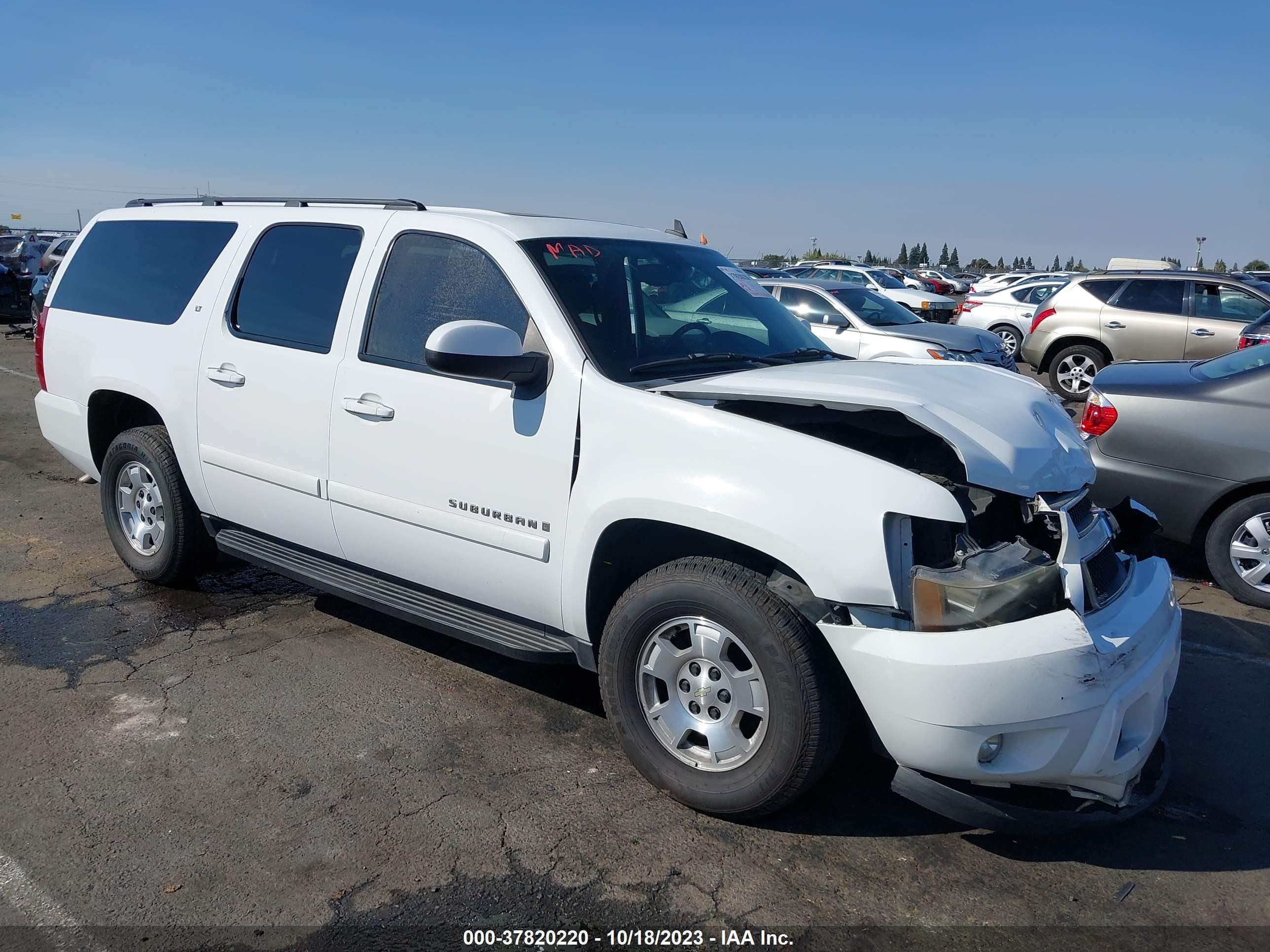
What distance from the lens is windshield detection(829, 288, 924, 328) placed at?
488 inches

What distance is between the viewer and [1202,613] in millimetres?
5309

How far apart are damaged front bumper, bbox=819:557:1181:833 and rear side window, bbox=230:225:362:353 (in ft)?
8.62

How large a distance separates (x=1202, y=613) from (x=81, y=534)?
6.67 meters

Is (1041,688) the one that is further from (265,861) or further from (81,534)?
→ (81,534)

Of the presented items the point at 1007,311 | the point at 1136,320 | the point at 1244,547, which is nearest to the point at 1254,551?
the point at 1244,547

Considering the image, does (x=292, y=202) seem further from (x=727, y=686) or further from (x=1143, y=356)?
(x=1143, y=356)

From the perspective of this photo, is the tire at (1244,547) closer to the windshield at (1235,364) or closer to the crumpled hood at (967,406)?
the windshield at (1235,364)

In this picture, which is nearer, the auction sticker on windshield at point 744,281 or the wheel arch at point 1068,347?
the auction sticker on windshield at point 744,281

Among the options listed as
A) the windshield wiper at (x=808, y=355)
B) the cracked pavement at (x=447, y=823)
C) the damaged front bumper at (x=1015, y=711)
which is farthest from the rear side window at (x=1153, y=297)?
the damaged front bumper at (x=1015, y=711)

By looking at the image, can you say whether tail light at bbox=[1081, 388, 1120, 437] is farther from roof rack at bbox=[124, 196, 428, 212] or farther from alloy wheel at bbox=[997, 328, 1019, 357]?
alloy wheel at bbox=[997, 328, 1019, 357]

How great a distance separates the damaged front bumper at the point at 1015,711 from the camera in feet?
9.00

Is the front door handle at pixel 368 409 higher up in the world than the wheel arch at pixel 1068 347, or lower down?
higher up

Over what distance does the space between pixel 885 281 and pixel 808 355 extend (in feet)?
72.0

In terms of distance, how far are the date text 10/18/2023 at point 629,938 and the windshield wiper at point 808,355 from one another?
2.30 meters
